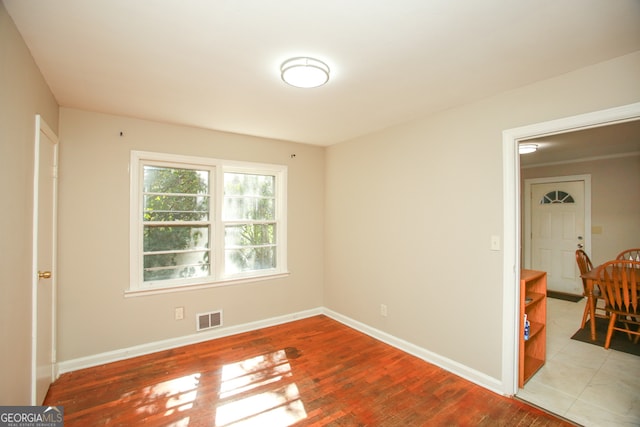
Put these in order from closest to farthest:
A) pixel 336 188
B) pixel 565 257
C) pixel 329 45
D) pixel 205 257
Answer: pixel 329 45, pixel 205 257, pixel 336 188, pixel 565 257

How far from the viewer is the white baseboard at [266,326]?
103 inches

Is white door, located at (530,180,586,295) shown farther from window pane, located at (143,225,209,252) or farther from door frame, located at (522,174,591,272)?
window pane, located at (143,225,209,252)

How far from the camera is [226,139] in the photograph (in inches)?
141

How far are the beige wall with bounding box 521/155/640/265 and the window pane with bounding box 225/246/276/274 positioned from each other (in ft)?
17.4

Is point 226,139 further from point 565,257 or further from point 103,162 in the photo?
point 565,257

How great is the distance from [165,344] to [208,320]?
18.8 inches

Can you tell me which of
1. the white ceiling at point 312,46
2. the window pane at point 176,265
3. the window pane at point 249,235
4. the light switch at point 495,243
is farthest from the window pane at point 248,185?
the light switch at point 495,243

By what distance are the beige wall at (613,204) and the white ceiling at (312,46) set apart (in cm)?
405

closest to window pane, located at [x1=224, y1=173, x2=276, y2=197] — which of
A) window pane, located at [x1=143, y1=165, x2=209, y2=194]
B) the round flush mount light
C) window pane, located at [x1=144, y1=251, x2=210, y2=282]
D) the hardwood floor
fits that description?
window pane, located at [x1=143, y1=165, x2=209, y2=194]

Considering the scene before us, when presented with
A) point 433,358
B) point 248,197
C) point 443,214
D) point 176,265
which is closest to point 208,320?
point 176,265

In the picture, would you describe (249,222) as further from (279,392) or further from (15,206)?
(15,206)

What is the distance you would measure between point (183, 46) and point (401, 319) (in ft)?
10.3

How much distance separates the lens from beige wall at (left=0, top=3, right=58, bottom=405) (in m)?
1.43

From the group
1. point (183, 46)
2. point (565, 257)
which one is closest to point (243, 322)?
point (183, 46)
